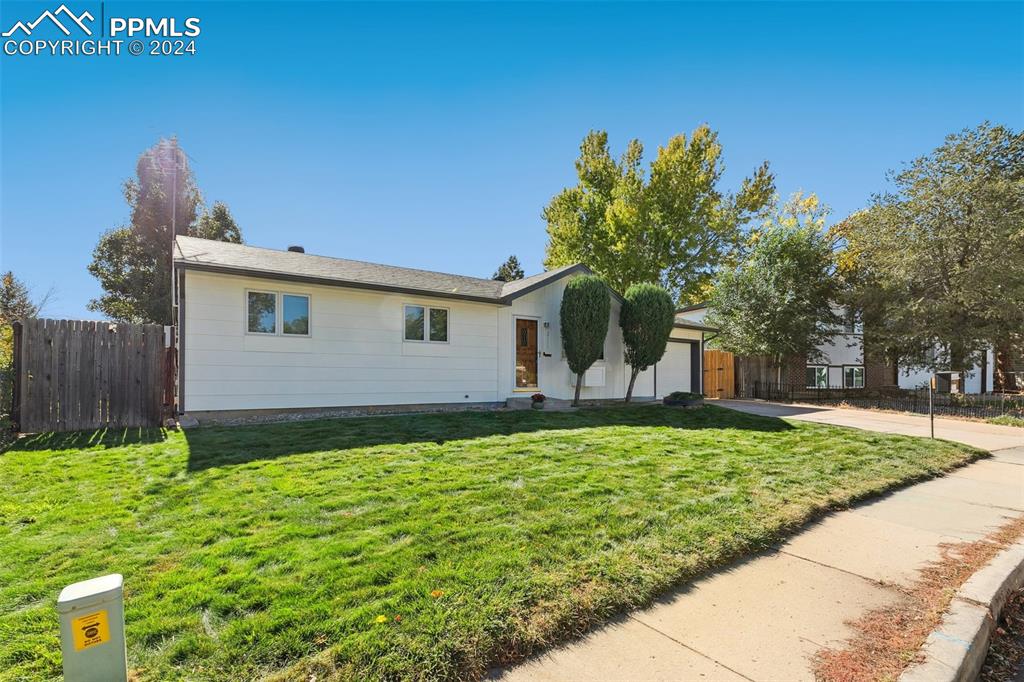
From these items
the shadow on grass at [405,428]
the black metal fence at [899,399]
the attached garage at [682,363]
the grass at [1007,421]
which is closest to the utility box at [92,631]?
the shadow on grass at [405,428]

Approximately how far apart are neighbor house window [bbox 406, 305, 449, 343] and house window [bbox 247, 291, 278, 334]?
273 centimetres

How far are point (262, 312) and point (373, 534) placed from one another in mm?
7030

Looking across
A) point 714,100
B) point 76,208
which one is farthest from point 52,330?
point 714,100

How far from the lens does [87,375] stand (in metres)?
7.41

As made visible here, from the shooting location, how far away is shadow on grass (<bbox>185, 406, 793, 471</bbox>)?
20.0 ft

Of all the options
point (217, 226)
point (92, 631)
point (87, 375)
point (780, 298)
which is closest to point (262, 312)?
point (87, 375)

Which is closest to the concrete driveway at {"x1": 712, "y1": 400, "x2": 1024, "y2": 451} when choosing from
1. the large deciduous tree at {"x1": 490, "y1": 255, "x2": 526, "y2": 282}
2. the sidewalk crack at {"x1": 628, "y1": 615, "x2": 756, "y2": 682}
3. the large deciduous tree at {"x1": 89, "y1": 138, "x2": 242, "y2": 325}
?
the sidewalk crack at {"x1": 628, "y1": 615, "x2": 756, "y2": 682}

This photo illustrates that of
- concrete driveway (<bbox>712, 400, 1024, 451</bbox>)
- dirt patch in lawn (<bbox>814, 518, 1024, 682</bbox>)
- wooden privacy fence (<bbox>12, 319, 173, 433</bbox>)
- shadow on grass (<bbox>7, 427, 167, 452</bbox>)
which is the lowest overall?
concrete driveway (<bbox>712, 400, 1024, 451</bbox>)

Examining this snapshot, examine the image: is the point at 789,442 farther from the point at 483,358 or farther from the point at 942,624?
the point at 483,358

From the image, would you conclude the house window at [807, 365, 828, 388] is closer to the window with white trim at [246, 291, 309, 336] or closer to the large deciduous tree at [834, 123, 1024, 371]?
the large deciduous tree at [834, 123, 1024, 371]

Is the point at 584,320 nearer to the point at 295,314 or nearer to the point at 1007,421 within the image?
the point at 295,314

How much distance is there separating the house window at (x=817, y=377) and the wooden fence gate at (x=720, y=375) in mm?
3114

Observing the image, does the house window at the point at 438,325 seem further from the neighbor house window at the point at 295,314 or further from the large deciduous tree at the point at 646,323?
the large deciduous tree at the point at 646,323

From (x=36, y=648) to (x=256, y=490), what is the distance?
2.33 m
